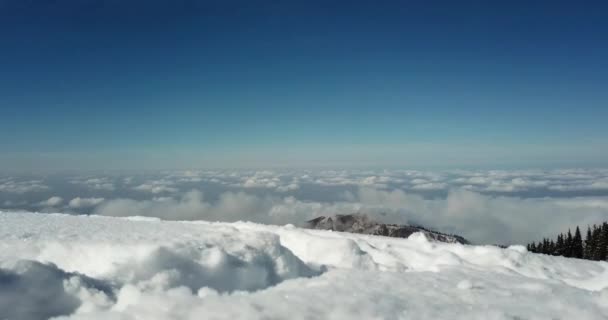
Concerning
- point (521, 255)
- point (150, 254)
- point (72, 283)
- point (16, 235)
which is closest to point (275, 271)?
point (150, 254)

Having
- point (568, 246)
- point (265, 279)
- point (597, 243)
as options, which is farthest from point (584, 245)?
point (265, 279)

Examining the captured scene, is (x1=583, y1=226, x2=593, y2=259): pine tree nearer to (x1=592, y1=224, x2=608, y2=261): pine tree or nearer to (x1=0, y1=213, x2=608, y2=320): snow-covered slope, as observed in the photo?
(x1=592, y1=224, x2=608, y2=261): pine tree

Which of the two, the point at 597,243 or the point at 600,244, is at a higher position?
the point at 600,244

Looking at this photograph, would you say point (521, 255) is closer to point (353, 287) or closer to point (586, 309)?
point (586, 309)

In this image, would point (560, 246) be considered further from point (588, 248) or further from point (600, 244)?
point (600, 244)

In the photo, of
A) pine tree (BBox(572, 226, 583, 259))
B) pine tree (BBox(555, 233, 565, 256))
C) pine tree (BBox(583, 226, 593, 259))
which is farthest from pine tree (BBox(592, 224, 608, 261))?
pine tree (BBox(555, 233, 565, 256))

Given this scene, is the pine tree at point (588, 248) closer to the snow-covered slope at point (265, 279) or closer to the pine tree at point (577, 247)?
the pine tree at point (577, 247)
